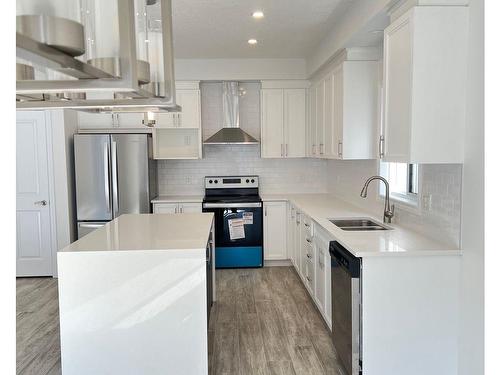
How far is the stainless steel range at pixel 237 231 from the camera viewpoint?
549cm

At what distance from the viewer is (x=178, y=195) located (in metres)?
6.02

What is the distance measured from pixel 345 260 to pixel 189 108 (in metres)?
3.64

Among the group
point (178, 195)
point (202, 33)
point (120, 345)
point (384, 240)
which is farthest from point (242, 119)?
point (120, 345)

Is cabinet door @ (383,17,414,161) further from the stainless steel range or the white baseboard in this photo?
the white baseboard

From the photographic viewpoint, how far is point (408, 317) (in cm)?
261

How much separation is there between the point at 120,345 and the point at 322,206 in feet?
9.13

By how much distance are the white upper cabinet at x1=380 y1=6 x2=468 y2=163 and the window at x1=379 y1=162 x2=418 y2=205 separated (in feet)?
2.88

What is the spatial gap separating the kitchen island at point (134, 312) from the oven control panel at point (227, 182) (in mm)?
3360

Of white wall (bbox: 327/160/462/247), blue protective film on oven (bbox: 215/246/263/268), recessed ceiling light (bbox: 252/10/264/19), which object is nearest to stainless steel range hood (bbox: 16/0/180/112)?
white wall (bbox: 327/160/462/247)

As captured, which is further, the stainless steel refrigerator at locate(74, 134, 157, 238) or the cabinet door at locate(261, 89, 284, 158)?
the cabinet door at locate(261, 89, 284, 158)

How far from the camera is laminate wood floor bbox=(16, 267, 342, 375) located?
3117mm

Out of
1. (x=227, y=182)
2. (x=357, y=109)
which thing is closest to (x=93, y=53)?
(x=357, y=109)

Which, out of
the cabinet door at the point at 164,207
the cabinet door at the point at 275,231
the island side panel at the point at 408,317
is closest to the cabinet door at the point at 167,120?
the cabinet door at the point at 164,207
